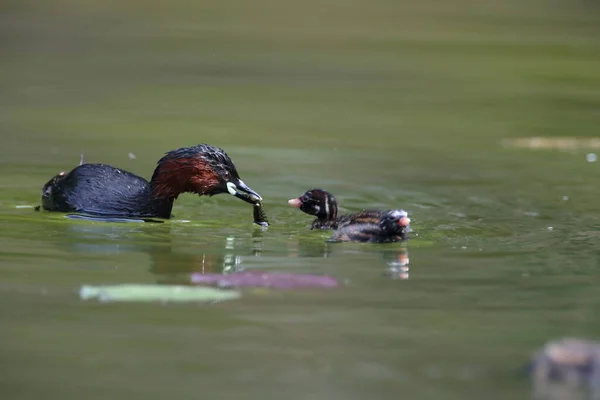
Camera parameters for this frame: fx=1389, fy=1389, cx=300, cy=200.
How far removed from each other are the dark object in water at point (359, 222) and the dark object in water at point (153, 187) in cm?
56

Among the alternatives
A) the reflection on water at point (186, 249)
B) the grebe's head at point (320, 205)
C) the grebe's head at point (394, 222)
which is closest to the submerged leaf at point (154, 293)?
the reflection on water at point (186, 249)

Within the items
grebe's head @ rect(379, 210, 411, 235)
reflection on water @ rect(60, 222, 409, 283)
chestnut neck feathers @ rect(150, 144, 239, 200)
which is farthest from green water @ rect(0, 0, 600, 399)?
chestnut neck feathers @ rect(150, 144, 239, 200)

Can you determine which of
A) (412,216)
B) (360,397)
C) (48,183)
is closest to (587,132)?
(412,216)

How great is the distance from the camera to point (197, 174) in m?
9.62

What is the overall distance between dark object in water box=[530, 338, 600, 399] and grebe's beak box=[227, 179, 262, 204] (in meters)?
4.07

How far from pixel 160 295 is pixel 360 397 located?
1791 millimetres

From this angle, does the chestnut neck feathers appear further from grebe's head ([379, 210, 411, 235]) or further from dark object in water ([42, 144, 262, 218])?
grebe's head ([379, 210, 411, 235])

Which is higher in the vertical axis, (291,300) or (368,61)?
(368,61)

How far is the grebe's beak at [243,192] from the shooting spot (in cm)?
930

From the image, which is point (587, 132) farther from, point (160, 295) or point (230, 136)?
point (160, 295)

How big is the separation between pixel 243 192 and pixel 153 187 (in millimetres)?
652

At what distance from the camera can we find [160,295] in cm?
660

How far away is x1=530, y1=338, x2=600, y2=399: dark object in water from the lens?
5.14 metres

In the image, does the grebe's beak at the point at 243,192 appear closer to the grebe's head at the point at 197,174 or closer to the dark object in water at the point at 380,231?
the grebe's head at the point at 197,174
